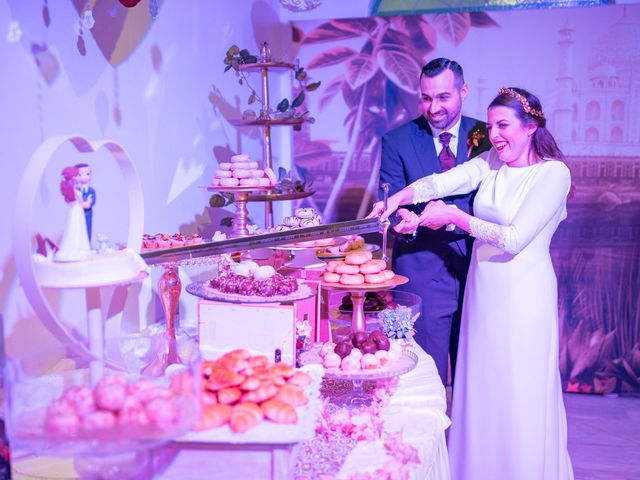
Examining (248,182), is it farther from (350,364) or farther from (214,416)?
(214,416)

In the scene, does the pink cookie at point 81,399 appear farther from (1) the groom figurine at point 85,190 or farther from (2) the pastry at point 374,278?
(2) the pastry at point 374,278

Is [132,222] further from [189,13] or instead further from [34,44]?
[189,13]

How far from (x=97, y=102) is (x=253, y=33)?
231cm

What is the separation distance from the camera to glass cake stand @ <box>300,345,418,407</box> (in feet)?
6.72

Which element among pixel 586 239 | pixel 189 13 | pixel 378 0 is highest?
pixel 378 0

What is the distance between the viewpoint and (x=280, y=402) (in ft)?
4.91

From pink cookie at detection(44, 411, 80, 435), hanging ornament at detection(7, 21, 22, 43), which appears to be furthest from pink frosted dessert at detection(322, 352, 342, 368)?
hanging ornament at detection(7, 21, 22, 43)

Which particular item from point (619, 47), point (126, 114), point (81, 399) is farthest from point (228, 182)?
point (619, 47)

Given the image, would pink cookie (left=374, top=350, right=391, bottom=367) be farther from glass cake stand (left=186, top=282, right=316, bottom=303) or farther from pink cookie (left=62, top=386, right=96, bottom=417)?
pink cookie (left=62, top=386, right=96, bottom=417)

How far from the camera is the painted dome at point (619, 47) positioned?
497cm

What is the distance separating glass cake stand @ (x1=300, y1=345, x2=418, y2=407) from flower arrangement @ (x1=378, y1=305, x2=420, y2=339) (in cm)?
25

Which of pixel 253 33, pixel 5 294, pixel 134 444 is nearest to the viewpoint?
pixel 134 444

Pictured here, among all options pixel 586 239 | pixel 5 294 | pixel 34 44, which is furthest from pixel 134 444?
pixel 586 239

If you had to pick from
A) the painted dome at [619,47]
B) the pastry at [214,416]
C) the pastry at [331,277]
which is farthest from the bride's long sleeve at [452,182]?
the painted dome at [619,47]
